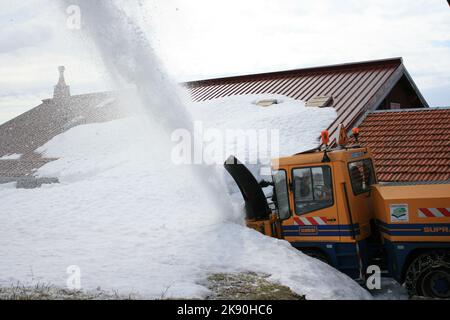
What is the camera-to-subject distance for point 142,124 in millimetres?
21734

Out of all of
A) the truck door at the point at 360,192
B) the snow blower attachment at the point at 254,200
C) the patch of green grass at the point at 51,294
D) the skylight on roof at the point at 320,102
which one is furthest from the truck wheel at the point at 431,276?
the skylight on roof at the point at 320,102

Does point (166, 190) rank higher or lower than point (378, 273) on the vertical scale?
higher

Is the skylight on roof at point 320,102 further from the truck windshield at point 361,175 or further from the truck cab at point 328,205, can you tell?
the truck cab at point 328,205

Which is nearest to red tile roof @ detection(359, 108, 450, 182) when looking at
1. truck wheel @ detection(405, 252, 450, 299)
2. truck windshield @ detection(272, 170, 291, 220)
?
truck windshield @ detection(272, 170, 291, 220)

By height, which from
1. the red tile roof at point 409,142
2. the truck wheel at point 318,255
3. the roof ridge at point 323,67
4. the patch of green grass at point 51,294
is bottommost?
the patch of green grass at point 51,294

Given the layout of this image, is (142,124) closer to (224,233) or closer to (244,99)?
(244,99)

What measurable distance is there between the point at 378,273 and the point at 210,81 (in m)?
19.1

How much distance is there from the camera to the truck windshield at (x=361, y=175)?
9281 mm

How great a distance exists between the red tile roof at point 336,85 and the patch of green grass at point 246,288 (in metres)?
9.62

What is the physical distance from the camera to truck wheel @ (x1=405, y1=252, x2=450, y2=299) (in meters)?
8.38

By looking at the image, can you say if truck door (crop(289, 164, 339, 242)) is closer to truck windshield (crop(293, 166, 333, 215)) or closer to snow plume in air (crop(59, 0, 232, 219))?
truck windshield (crop(293, 166, 333, 215))

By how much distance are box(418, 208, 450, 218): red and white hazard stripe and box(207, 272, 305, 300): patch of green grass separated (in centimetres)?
269

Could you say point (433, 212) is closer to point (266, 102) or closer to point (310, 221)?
point (310, 221)
